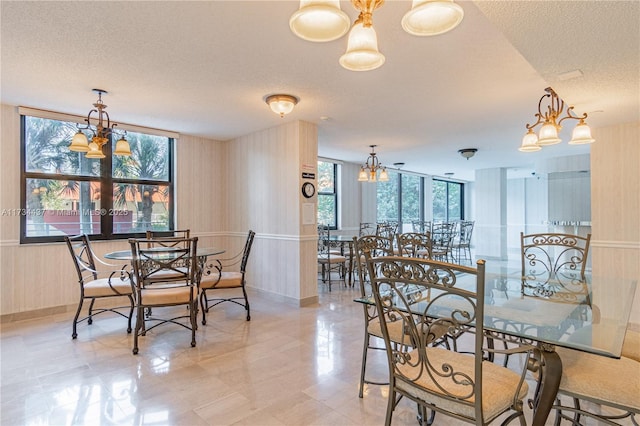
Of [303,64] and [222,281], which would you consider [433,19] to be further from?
[222,281]

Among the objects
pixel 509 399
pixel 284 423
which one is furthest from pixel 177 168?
pixel 509 399

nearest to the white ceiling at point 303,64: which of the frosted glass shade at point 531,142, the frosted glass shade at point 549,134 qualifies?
the frosted glass shade at point 549,134

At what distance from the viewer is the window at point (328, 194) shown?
23.8 feet

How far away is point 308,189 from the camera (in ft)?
14.5

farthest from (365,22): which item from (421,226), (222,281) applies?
(421,226)

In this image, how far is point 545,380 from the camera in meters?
1.40

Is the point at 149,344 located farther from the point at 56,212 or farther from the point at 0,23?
the point at 0,23

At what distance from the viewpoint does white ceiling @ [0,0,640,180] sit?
5.92 ft

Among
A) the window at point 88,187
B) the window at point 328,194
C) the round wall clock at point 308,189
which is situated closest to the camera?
the window at point 88,187

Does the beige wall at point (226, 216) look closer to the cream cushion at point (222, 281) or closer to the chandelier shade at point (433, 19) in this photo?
the cream cushion at point (222, 281)

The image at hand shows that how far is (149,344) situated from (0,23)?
2610 mm

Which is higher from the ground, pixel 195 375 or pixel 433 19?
pixel 433 19

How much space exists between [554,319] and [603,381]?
0.32 m

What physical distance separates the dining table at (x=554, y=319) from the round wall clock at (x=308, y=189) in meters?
2.37
